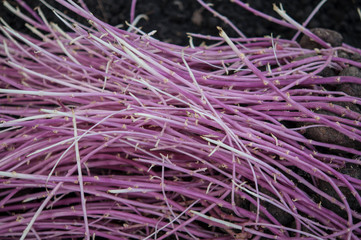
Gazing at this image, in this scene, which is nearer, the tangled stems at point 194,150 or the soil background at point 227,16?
the tangled stems at point 194,150

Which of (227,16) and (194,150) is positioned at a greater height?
(227,16)

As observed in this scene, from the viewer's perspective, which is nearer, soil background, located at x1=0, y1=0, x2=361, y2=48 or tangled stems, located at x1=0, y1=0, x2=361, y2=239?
tangled stems, located at x1=0, y1=0, x2=361, y2=239

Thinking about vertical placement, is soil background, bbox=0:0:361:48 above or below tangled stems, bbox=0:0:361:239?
above

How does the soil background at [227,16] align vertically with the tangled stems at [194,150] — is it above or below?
above

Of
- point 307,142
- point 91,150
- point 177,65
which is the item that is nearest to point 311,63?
point 307,142

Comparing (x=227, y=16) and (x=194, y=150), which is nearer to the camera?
(x=194, y=150)
